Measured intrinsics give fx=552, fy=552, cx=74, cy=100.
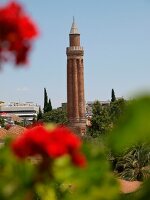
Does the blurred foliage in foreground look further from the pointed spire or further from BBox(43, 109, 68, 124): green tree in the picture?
BBox(43, 109, 68, 124): green tree

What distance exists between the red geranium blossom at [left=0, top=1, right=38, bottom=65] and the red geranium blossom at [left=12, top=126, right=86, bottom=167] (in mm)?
262

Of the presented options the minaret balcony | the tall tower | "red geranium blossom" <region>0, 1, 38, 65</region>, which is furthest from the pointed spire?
"red geranium blossom" <region>0, 1, 38, 65</region>

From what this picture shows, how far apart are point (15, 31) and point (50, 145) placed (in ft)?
1.17

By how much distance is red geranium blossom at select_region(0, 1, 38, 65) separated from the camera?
1.47 metres

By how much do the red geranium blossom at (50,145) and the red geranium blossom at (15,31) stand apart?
26cm

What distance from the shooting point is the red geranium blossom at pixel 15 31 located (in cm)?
147

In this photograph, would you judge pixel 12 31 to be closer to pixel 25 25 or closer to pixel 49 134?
pixel 25 25

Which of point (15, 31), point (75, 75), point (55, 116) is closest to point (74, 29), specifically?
point (75, 75)

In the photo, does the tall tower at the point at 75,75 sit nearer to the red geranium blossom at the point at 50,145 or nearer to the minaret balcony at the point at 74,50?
the minaret balcony at the point at 74,50

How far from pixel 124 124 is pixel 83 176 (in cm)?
22

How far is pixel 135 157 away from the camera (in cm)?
2042

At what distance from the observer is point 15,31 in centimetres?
148

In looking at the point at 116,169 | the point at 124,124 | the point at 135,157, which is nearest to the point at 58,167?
the point at 124,124

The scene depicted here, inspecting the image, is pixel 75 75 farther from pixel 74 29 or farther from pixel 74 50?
pixel 74 29
